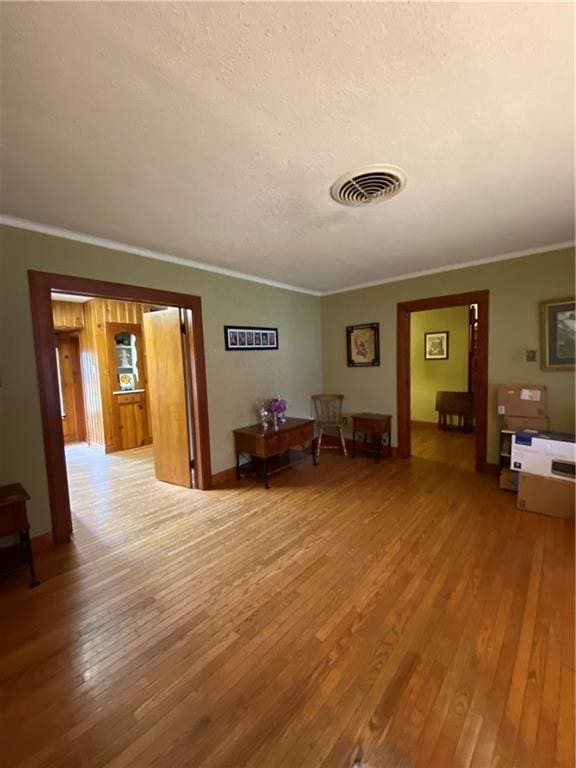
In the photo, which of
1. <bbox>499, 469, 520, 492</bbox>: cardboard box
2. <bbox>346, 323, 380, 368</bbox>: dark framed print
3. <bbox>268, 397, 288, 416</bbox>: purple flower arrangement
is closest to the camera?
<bbox>499, 469, 520, 492</bbox>: cardboard box

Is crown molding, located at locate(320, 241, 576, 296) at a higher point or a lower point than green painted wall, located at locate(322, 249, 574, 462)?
higher

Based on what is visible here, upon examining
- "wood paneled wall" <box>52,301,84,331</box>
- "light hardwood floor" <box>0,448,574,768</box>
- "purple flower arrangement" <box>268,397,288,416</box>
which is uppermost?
"wood paneled wall" <box>52,301,84,331</box>

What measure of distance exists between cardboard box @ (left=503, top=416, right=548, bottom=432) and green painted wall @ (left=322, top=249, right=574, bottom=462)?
0.12m

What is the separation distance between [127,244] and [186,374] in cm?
134

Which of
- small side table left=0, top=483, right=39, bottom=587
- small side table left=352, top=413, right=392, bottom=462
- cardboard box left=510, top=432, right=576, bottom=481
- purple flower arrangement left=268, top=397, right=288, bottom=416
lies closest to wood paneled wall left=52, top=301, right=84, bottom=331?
purple flower arrangement left=268, top=397, right=288, bottom=416

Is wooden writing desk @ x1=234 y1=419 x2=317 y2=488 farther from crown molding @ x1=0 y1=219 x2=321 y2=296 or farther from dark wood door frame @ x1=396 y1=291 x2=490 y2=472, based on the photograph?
crown molding @ x1=0 y1=219 x2=321 y2=296

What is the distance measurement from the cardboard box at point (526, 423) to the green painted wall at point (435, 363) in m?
2.53

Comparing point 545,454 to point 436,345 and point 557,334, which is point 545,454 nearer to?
point 557,334

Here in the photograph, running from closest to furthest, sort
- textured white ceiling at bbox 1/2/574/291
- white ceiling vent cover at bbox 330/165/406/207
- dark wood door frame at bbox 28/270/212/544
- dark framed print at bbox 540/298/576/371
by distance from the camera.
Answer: textured white ceiling at bbox 1/2/574/291 → white ceiling vent cover at bbox 330/165/406/207 → dark wood door frame at bbox 28/270/212/544 → dark framed print at bbox 540/298/576/371

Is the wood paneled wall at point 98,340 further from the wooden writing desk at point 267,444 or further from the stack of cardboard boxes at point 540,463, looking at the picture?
the stack of cardboard boxes at point 540,463

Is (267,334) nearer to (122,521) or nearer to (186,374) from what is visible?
(186,374)

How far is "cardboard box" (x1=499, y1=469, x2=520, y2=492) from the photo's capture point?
10.4ft

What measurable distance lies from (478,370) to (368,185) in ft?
8.76

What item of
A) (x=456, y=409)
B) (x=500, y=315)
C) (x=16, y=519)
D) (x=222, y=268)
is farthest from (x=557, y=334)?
(x=16, y=519)
